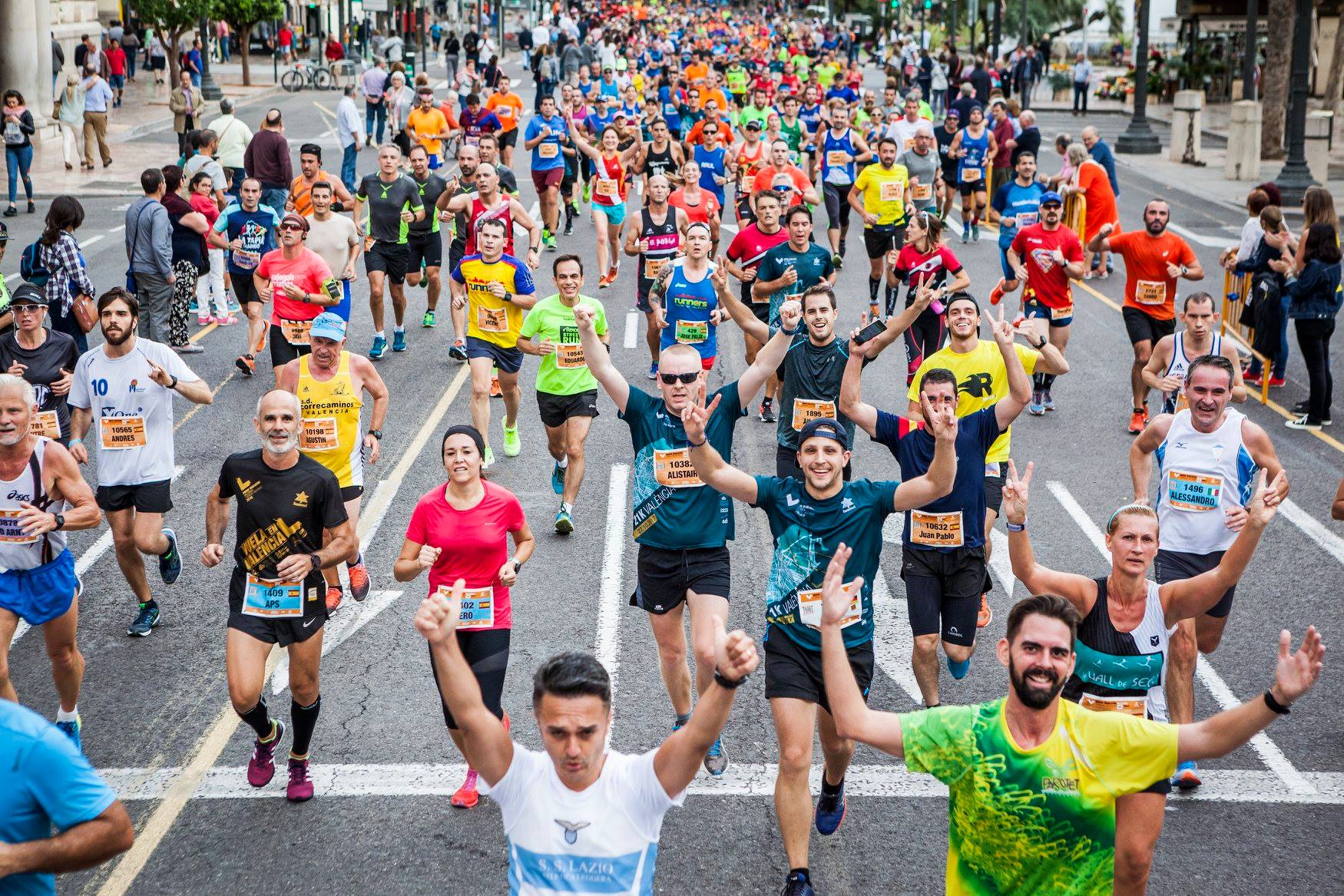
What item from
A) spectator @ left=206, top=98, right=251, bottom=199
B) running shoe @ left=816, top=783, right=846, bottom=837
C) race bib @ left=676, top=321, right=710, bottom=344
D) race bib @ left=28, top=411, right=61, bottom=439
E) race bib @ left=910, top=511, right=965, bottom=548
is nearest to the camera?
running shoe @ left=816, top=783, right=846, bottom=837

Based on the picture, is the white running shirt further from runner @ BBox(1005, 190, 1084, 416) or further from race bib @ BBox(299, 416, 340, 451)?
runner @ BBox(1005, 190, 1084, 416)

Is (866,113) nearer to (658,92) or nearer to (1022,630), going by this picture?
(658,92)

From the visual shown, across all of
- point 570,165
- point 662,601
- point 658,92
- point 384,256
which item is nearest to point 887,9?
point 658,92

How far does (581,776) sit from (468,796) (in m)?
3.03

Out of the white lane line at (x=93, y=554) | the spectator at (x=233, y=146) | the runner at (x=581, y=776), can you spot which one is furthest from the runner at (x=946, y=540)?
the spectator at (x=233, y=146)

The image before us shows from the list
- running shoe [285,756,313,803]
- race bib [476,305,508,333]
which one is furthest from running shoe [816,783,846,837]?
race bib [476,305,508,333]

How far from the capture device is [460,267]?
1275cm

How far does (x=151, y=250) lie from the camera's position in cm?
1427

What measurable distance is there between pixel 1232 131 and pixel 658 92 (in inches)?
518

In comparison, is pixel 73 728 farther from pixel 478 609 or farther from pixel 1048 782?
pixel 1048 782

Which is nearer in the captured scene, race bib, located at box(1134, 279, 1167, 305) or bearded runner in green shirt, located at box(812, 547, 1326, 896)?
bearded runner in green shirt, located at box(812, 547, 1326, 896)

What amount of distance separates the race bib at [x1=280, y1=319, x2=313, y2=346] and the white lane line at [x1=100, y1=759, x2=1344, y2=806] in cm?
569

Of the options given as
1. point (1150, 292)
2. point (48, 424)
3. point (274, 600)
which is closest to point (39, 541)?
point (274, 600)

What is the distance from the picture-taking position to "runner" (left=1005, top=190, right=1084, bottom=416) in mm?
13688
